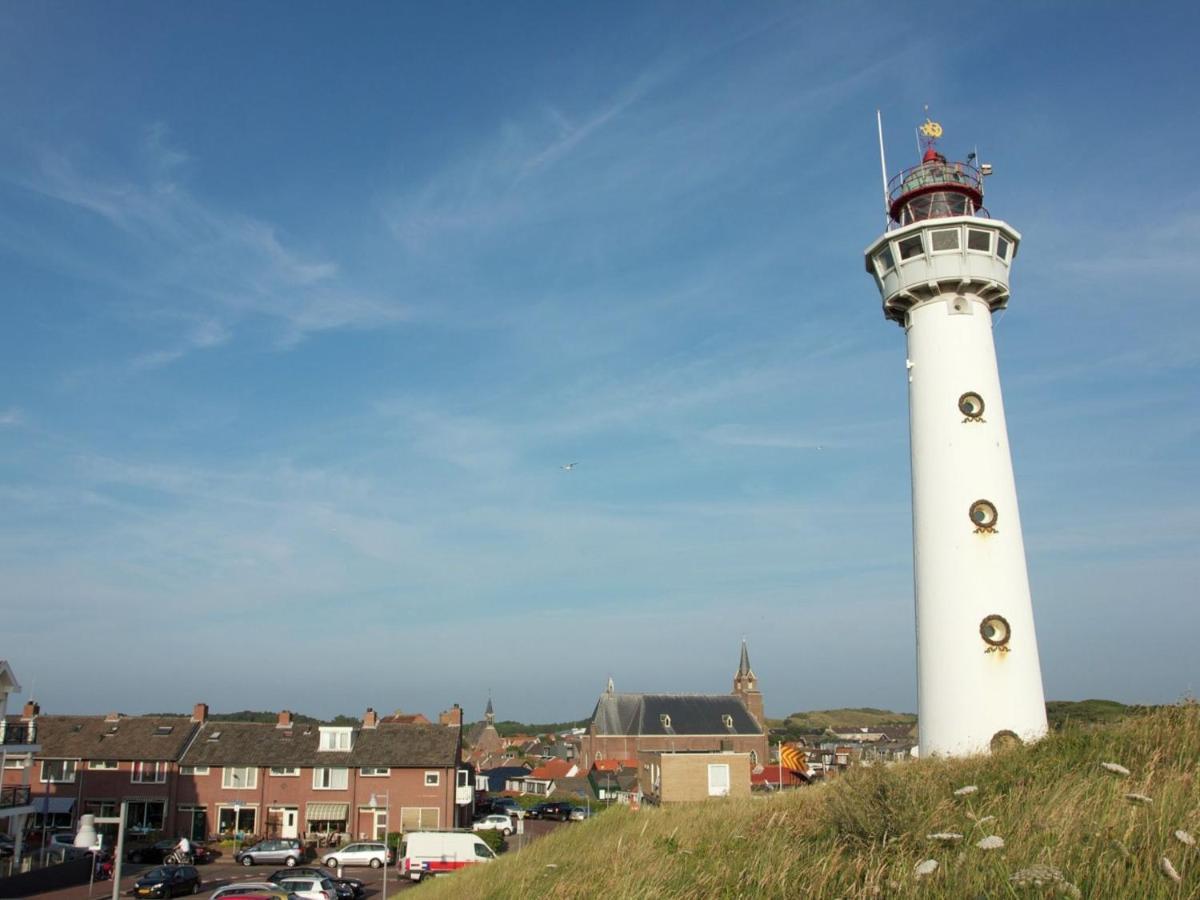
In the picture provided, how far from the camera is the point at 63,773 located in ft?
182

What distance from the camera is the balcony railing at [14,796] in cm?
3941

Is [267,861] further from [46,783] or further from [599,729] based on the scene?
[599,729]

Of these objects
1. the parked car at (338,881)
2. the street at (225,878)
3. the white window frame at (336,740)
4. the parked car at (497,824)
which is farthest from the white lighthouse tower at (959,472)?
the white window frame at (336,740)

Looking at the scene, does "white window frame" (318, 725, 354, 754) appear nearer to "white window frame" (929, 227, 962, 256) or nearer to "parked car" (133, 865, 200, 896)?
"parked car" (133, 865, 200, 896)

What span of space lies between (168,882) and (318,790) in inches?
816

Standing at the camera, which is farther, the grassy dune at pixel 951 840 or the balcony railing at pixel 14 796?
the balcony railing at pixel 14 796

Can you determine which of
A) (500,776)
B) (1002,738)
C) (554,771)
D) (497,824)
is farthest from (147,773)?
(500,776)

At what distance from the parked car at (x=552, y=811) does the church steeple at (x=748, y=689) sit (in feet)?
114

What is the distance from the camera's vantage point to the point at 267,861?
1828 inches

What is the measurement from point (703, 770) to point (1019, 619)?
22.4 m

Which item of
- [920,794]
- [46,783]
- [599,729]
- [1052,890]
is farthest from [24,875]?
[599,729]

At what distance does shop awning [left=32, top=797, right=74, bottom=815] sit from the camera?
52719 millimetres

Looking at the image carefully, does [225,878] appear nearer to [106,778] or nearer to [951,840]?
[106,778]

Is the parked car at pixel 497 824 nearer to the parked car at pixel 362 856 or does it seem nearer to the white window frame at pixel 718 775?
the parked car at pixel 362 856
